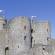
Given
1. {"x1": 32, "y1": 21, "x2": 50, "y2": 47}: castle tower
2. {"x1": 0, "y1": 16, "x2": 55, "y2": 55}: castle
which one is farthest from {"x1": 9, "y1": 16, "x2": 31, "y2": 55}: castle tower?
{"x1": 32, "y1": 21, "x2": 50, "y2": 47}: castle tower

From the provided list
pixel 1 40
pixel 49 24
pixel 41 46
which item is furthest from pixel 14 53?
pixel 49 24

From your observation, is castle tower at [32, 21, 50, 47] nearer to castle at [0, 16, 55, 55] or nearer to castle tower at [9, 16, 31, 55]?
castle at [0, 16, 55, 55]

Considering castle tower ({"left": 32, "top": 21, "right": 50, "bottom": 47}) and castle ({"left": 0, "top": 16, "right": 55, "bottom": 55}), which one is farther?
castle tower ({"left": 32, "top": 21, "right": 50, "bottom": 47})

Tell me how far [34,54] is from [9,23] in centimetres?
685

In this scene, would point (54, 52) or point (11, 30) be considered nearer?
point (11, 30)

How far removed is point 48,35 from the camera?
170 ft

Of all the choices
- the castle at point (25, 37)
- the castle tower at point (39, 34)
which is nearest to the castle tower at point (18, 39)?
the castle at point (25, 37)

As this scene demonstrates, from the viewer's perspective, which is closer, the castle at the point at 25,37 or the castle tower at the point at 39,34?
the castle at the point at 25,37

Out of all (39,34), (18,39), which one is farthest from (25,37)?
(39,34)

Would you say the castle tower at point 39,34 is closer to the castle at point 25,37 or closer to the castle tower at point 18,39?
the castle at point 25,37

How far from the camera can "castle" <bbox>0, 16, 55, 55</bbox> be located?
139 feet

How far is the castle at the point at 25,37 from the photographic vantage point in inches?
1672

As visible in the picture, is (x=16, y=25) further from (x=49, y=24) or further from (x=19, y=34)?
(x=49, y=24)

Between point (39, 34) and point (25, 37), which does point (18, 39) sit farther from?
point (39, 34)
